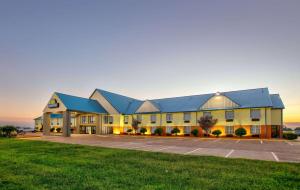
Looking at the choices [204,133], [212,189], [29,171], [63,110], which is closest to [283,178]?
[212,189]

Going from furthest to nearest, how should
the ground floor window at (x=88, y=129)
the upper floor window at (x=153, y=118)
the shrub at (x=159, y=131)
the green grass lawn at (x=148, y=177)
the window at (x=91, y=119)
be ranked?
the window at (x=91, y=119)
the ground floor window at (x=88, y=129)
the upper floor window at (x=153, y=118)
the shrub at (x=159, y=131)
the green grass lawn at (x=148, y=177)

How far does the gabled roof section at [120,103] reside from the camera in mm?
46844

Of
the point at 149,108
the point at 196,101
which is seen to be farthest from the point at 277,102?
the point at 149,108

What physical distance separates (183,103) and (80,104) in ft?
70.7

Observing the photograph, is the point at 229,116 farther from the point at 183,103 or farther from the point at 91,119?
the point at 91,119

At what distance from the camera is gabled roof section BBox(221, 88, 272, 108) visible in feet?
107

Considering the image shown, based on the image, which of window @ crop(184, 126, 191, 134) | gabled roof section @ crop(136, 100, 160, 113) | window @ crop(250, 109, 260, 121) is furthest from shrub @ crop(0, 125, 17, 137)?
window @ crop(250, 109, 260, 121)

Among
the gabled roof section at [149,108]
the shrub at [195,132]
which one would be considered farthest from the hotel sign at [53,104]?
the shrub at [195,132]

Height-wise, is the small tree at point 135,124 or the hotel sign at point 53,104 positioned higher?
the hotel sign at point 53,104

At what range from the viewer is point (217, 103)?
36.4 metres

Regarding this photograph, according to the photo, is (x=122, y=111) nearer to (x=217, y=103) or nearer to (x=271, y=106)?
(x=217, y=103)

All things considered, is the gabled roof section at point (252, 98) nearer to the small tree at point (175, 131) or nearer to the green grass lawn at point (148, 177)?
the small tree at point (175, 131)

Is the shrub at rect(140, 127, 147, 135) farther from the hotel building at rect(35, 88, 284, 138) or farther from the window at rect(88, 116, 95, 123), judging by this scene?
the window at rect(88, 116, 95, 123)

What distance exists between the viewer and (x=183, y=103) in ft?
140
